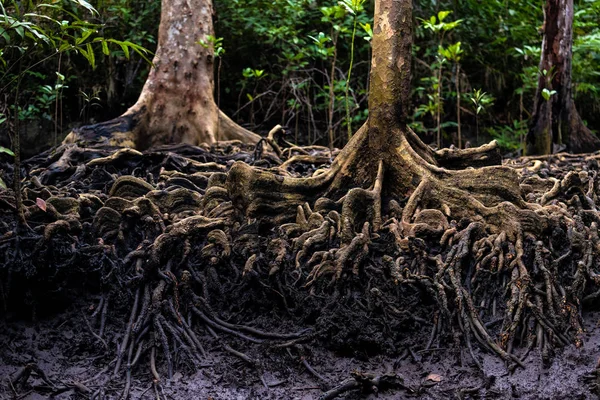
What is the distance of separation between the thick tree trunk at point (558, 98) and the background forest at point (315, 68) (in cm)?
176

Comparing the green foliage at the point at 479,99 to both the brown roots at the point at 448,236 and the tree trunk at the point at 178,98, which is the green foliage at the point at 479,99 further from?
the tree trunk at the point at 178,98

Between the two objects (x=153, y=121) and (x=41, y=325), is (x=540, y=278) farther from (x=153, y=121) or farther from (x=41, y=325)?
Answer: (x=153, y=121)

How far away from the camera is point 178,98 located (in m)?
8.27

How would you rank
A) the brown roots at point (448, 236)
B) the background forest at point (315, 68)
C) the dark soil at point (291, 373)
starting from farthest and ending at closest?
1. the background forest at point (315, 68)
2. the brown roots at point (448, 236)
3. the dark soil at point (291, 373)

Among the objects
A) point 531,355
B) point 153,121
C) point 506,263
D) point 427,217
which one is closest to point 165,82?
point 153,121

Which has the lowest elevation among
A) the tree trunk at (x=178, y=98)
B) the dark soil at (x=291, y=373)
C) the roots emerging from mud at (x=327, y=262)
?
the dark soil at (x=291, y=373)

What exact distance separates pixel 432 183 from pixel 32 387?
2.91 m

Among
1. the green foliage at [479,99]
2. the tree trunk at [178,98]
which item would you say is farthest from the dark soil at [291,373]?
the tree trunk at [178,98]

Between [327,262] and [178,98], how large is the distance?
4.28 metres

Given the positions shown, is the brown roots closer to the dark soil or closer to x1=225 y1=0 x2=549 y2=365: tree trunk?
x1=225 y1=0 x2=549 y2=365: tree trunk

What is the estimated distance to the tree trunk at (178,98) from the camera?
26.3 feet

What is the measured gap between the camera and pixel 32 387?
403 cm

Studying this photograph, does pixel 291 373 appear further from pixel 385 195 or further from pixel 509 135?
pixel 509 135

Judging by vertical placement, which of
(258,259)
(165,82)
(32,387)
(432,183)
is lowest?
(32,387)
